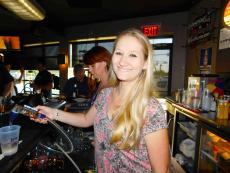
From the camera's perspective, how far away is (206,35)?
4.19 m

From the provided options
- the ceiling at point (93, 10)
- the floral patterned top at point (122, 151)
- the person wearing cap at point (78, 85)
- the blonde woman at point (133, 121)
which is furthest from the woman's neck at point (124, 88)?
the ceiling at point (93, 10)

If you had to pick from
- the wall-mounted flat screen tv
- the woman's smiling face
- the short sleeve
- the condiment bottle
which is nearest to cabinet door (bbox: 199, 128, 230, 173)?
the condiment bottle

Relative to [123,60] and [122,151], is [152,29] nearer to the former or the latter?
[123,60]

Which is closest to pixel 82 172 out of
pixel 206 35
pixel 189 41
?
pixel 206 35

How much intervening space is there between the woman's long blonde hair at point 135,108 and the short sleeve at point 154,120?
28 mm

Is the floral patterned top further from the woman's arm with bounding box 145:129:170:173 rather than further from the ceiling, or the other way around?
the ceiling

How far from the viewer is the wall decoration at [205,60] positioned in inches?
165

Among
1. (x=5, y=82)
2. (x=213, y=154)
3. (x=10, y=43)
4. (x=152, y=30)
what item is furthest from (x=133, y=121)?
(x=10, y=43)

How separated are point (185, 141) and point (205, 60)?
1747 millimetres

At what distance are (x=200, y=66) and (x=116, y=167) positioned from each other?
392 cm

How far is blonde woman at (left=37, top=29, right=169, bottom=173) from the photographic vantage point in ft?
3.73

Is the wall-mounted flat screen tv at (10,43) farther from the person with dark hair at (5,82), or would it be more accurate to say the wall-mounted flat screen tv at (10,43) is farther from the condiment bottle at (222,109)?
the condiment bottle at (222,109)

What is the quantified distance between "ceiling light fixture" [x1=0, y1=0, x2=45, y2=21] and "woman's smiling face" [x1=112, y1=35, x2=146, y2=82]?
7.91ft

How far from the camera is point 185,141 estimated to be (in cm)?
→ 372
